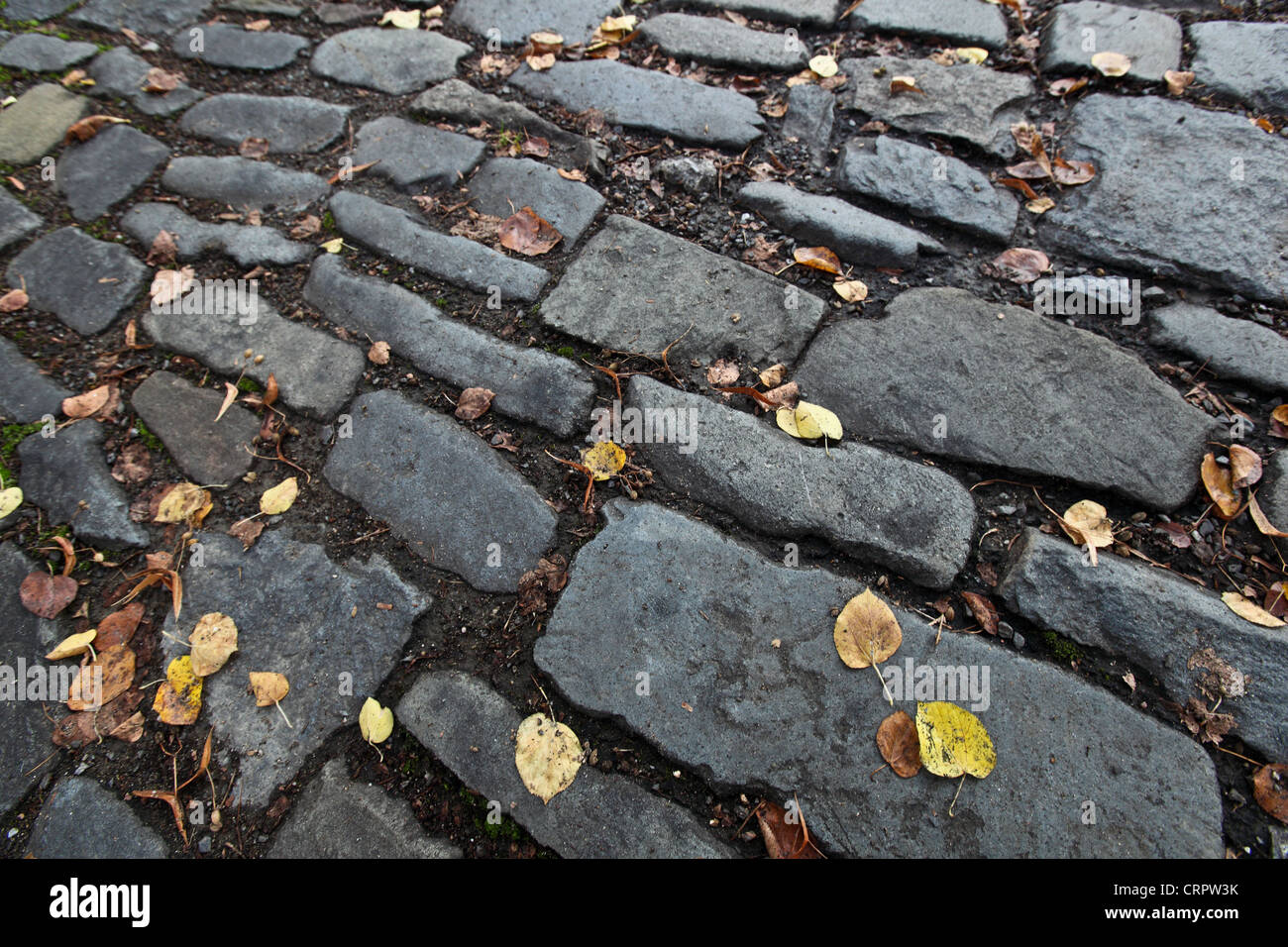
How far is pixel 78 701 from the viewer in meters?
1.60

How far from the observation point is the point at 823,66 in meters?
2.72

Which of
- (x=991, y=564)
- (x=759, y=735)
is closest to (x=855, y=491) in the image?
(x=991, y=564)

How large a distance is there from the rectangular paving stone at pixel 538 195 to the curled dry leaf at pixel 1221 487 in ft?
6.21

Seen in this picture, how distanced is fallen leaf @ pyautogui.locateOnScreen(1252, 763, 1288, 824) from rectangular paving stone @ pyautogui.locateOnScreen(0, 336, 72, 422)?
310 cm

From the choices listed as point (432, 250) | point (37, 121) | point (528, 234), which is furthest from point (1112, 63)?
point (37, 121)

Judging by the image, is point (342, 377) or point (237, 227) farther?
point (237, 227)

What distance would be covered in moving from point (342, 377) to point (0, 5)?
2.77 meters

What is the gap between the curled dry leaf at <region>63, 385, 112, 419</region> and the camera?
198 cm

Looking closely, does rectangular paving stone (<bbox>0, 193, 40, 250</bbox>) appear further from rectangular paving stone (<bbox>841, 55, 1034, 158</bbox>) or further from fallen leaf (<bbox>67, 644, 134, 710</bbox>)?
rectangular paving stone (<bbox>841, 55, 1034, 158</bbox>)

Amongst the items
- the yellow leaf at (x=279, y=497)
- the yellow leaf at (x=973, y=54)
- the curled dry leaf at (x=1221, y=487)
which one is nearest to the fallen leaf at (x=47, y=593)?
the yellow leaf at (x=279, y=497)

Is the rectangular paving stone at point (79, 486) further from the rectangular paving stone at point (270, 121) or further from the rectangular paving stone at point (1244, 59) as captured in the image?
the rectangular paving stone at point (1244, 59)

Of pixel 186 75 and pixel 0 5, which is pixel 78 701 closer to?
pixel 186 75

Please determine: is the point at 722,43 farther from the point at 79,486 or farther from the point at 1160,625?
the point at 79,486

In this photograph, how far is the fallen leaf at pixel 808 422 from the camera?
184cm
